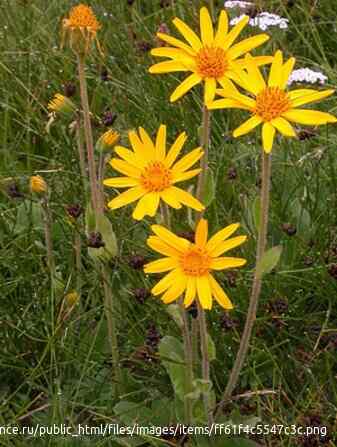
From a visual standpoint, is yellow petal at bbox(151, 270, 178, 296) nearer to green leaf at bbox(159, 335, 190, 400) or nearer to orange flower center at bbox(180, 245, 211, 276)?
orange flower center at bbox(180, 245, 211, 276)

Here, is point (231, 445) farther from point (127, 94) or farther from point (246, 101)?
point (127, 94)

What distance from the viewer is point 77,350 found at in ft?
5.37

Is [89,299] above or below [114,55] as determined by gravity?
below

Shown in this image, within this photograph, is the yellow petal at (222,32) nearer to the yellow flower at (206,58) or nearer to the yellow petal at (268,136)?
the yellow flower at (206,58)

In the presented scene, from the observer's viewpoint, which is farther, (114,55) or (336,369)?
(114,55)

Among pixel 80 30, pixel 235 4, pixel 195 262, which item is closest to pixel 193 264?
pixel 195 262

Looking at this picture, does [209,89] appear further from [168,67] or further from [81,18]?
[81,18]

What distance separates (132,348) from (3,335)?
27 centimetres

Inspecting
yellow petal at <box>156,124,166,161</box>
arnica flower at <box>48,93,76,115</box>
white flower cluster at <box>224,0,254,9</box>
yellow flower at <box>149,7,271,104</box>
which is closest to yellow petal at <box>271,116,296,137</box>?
yellow flower at <box>149,7,271,104</box>

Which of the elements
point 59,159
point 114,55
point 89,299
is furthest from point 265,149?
point 114,55

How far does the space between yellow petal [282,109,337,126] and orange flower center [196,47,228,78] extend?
14 centimetres

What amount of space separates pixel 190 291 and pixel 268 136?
0.26 metres

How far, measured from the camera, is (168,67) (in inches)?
50.9

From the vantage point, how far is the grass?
5.16ft
